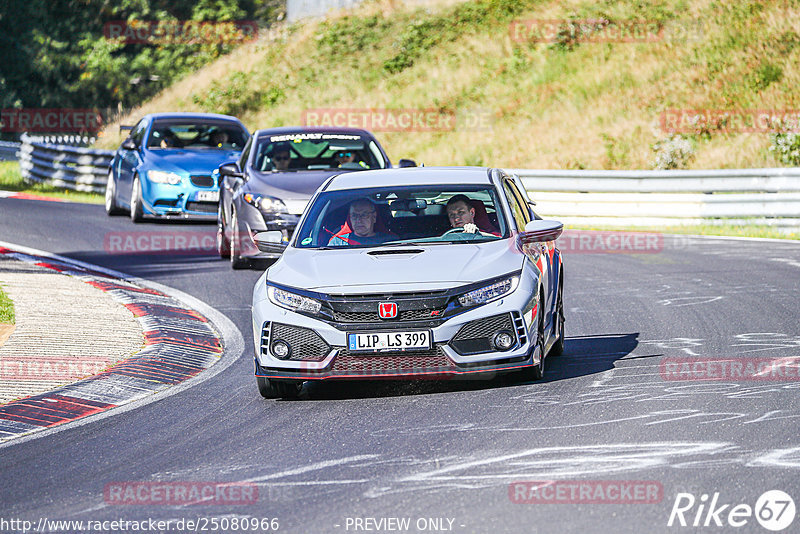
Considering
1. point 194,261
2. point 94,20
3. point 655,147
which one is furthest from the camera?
point 94,20

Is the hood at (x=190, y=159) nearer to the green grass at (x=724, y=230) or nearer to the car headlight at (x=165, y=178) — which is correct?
the car headlight at (x=165, y=178)

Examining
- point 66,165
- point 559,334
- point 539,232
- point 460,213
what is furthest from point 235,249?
point 66,165

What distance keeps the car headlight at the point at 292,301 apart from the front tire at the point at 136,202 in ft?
42.1

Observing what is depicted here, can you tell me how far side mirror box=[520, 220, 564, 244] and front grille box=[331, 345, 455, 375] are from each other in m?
1.32

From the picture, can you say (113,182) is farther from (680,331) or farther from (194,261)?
(680,331)

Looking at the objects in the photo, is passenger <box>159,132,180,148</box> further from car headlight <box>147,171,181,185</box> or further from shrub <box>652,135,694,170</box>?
shrub <box>652,135,694,170</box>

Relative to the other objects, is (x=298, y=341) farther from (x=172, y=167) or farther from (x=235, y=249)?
(x=172, y=167)

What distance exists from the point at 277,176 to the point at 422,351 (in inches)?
323

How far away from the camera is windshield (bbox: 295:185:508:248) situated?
966cm

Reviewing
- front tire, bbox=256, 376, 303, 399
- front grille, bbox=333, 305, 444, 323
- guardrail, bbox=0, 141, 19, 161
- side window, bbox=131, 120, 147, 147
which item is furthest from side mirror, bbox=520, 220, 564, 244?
guardrail, bbox=0, 141, 19, 161

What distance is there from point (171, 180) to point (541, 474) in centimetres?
1518

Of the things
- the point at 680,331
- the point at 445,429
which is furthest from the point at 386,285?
the point at 680,331

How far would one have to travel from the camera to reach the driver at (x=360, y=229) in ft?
31.7

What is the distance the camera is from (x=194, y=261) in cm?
1738
